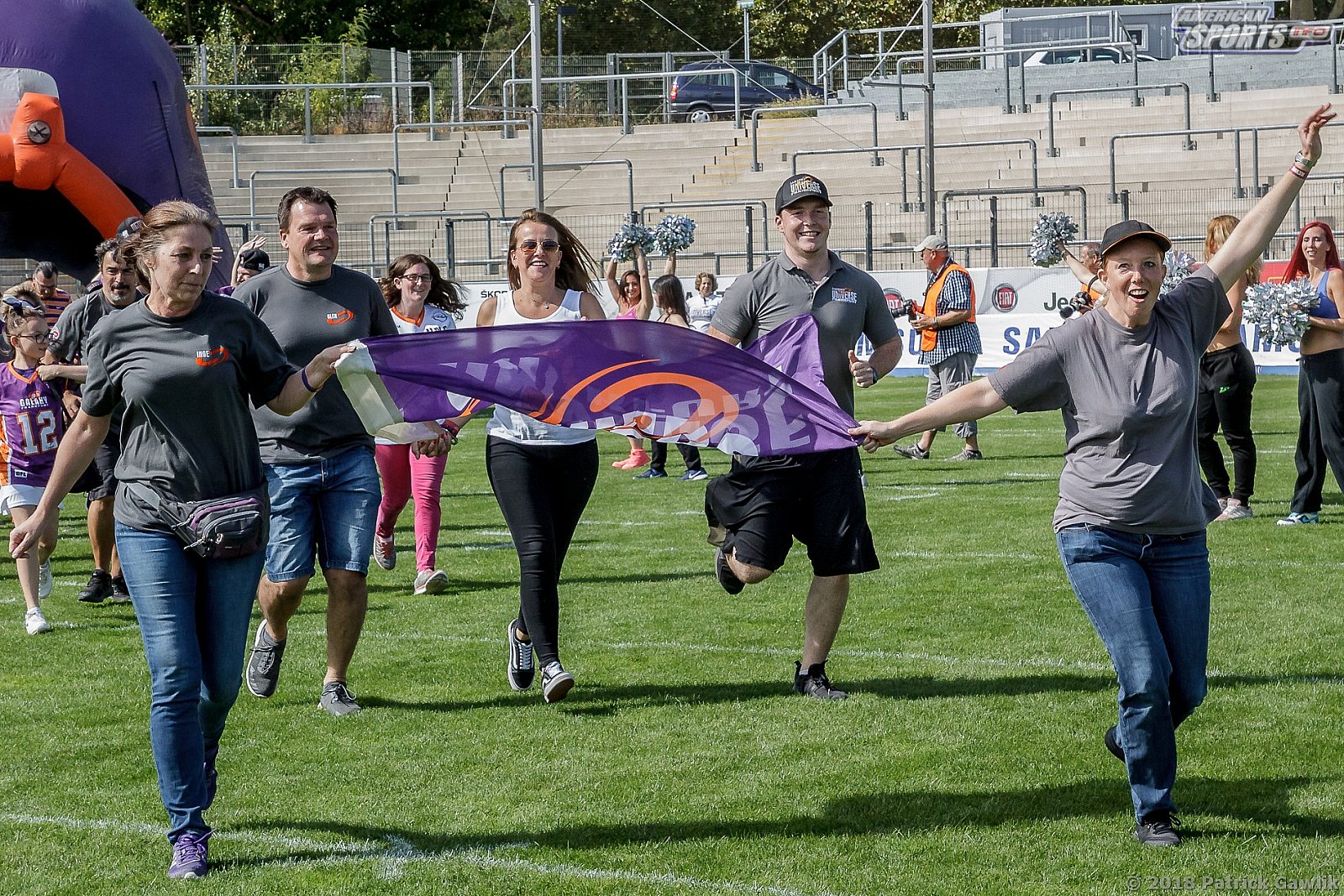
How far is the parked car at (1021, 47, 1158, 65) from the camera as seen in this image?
3928 cm

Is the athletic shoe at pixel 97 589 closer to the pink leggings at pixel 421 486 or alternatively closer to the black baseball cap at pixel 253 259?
the pink leggings at pixel 421 486

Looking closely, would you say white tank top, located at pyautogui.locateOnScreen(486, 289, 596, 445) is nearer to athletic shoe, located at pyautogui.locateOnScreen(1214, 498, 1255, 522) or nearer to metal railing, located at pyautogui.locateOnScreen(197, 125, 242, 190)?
athletic shoe, located at pyautogui.locateOnScreen(1214, 498, 1255, 522)

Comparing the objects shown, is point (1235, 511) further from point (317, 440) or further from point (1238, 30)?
point (1238, 30)

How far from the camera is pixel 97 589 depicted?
32.3 feet

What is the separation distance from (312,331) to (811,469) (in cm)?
212

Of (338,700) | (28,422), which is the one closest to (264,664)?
(338,700)

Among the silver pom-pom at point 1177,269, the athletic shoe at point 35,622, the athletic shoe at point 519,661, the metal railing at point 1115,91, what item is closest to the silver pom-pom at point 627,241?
the silver pom-pom at point 1177,269

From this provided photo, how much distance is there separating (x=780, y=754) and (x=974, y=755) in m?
0.73

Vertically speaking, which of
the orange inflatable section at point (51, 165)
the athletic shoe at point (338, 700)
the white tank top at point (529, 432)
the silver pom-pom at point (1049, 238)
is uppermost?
the orange inflatable section at point (51, 165)

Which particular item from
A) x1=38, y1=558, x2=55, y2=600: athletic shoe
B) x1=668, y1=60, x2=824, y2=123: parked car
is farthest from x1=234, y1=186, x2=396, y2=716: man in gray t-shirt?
x1=668, y1=60, x2=824, y2=123: parked car

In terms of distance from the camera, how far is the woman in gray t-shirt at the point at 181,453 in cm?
485

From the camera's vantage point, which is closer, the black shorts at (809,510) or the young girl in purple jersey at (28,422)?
the black shorts at (809,510)

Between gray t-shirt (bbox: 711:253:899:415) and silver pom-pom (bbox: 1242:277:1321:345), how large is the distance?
4.71 metres

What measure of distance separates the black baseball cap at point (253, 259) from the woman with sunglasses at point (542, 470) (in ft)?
6.38
